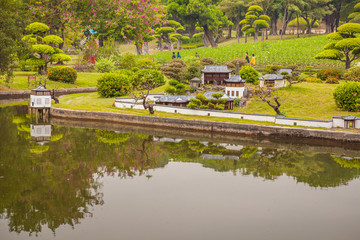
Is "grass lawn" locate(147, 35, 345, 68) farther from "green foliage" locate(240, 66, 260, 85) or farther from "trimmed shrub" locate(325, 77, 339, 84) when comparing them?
"green foliage" locate(240, 66, 260, 85)

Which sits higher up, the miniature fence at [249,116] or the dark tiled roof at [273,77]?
the dark tiled roof at [273,77]

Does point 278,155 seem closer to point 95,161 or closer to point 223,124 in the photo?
point 223,124

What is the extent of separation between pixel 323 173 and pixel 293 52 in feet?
191

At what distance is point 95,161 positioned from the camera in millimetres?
37906

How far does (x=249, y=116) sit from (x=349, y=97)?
12.8m

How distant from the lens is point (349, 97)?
5184cm

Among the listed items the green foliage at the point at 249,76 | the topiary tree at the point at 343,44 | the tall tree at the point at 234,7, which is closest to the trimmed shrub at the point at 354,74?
the topiary tree at the point at 343,44

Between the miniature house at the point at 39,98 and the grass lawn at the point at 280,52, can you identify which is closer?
the miniature house at the point at 39,98

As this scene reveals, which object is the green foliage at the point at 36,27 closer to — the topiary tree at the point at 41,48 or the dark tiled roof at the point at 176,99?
the topiary tree at the point at 41,48

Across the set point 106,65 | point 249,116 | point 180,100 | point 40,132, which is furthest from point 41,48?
point 249,116

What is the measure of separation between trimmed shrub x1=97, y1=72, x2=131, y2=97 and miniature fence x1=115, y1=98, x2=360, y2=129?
720cm

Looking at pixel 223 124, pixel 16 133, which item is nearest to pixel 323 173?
pixel 223 124

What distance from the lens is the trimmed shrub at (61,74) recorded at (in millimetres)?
82188

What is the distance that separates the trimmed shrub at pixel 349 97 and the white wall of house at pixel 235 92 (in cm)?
1245
